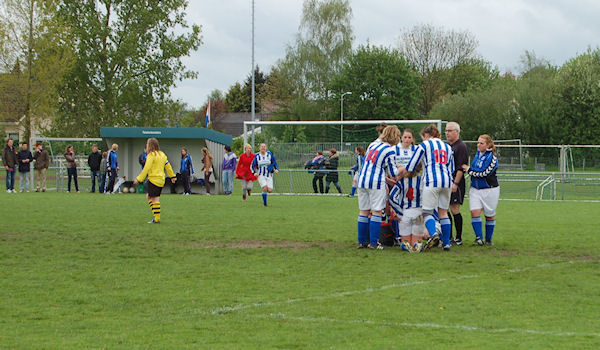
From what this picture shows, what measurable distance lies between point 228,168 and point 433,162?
18342mm

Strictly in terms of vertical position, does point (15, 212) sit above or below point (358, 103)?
below

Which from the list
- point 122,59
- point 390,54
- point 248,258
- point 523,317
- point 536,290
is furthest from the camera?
point 390,54

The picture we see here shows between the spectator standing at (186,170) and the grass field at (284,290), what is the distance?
1339 cm

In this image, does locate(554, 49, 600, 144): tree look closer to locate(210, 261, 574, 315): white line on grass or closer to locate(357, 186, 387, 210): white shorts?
locate(357, 186, 387, 210): white shorts

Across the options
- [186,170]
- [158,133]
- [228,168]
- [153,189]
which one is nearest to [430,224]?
[153,189]

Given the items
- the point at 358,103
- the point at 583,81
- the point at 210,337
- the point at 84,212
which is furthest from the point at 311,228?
the point at 358,103

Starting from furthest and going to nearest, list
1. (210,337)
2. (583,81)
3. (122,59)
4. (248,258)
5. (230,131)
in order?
1. (230,131)
2. (583,81)
3. (122,59)
4. (248,258)
5. (210,337)

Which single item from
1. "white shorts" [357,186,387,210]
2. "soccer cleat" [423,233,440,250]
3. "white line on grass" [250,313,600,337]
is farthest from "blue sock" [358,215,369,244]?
"white line on grass" [250,313,600,337]

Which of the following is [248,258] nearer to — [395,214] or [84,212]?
[395,214]

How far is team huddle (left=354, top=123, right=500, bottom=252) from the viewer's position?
11.1m

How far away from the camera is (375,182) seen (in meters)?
11.3

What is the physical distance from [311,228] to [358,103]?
57722 millimetres

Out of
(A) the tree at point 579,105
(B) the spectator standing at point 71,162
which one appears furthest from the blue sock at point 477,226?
(A) the tree at point 579,105

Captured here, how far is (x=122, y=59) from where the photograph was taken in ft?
153
